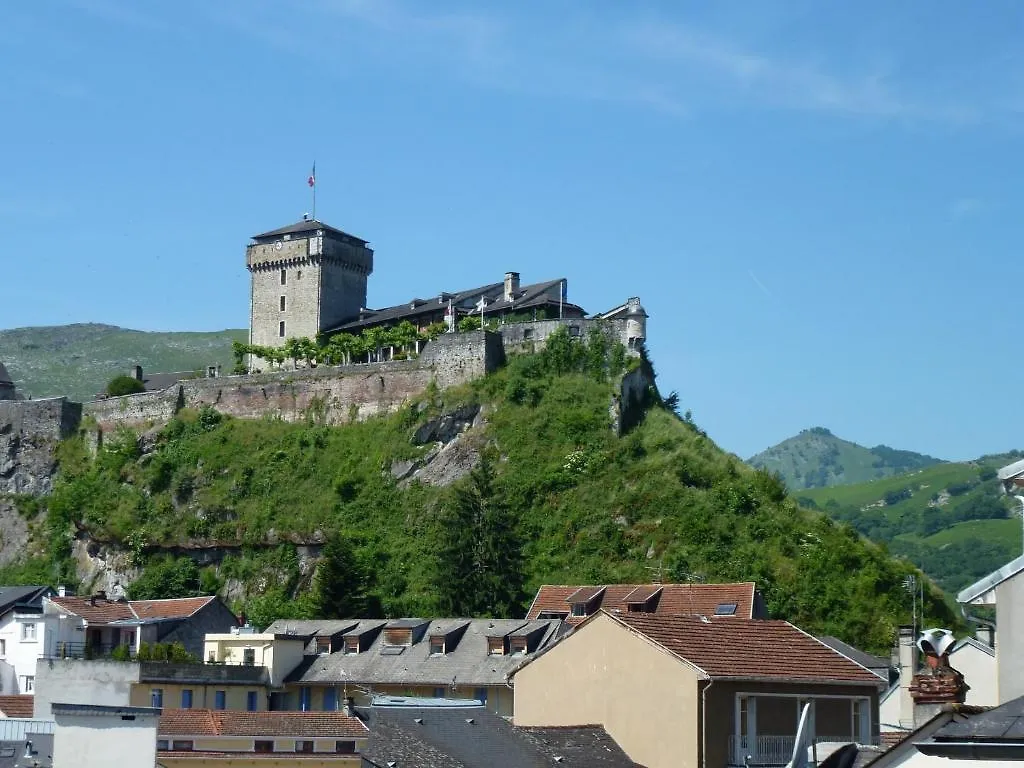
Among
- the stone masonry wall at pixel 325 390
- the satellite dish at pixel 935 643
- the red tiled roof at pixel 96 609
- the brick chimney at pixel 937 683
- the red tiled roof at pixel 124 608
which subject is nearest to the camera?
the brick chimney at pixel 937 683

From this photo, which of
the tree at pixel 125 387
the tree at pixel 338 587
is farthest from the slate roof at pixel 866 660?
the tree at pixel 125 387

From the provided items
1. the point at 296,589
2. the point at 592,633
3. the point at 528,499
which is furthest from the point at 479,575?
the point at 592,633

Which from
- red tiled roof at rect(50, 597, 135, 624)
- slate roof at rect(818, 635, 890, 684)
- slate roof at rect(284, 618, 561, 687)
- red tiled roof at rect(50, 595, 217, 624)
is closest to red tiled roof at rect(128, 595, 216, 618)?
red tiled roof at rect(50, 595, 217, 624)

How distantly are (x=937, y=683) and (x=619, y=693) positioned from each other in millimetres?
15518

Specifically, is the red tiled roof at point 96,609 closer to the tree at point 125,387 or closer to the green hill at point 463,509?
the green hill at point 463,509

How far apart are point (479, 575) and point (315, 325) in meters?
26.2

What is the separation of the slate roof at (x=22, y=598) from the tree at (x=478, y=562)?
15.4 meters

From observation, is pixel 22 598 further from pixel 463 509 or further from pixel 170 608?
pixel 463 509

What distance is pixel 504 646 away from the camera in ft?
173

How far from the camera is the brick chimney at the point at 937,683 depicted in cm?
1402

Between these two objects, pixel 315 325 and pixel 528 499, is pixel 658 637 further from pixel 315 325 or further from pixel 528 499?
pixel 315 325

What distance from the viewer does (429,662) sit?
53688mm

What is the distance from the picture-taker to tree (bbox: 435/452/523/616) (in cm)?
6444

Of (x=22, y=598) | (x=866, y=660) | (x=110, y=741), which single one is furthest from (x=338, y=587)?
(x=110, y=741)
